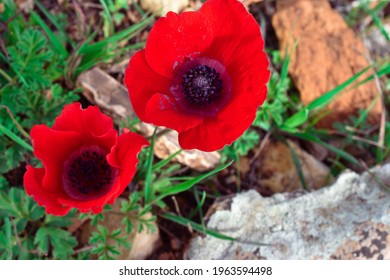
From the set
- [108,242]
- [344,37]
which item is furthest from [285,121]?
[108,242]

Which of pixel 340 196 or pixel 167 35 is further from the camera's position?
pixel 340 196

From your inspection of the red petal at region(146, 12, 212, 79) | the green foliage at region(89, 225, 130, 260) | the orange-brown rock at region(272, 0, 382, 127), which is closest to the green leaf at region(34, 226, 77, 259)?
the green foliage at region(89, 225, 130, 260)

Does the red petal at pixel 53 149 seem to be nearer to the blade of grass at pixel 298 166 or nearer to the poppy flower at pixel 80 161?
the poppy flower at pixel 80 161

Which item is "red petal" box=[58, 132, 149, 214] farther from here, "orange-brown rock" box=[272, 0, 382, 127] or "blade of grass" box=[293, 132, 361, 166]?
"orange-brown rock" box=[272, 0, 382, 127]

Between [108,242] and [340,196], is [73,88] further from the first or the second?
[340,196]

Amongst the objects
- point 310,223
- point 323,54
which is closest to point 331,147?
point 310,223

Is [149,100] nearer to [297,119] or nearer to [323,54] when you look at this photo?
[297,119]

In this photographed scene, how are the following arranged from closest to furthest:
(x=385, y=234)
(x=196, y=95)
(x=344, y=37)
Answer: (x=196, y=95) < (x=385, y=234) < (x=344, y=37)

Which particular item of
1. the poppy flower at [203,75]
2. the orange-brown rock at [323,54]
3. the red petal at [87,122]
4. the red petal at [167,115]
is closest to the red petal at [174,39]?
the poppy flower at [203,75]
